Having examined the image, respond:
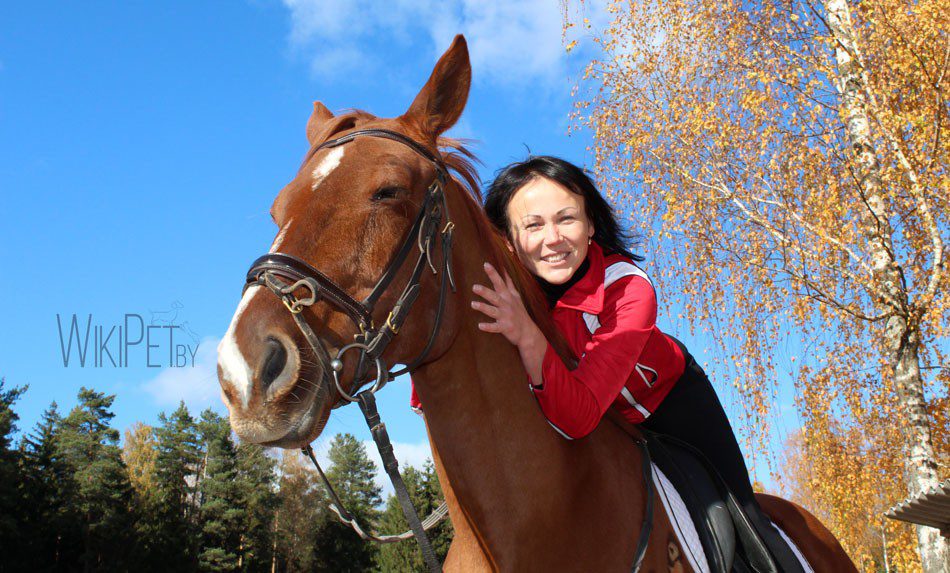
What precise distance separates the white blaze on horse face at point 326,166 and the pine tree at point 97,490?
1844 inches

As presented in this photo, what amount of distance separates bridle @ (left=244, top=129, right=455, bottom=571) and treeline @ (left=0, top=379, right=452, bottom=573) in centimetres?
2929

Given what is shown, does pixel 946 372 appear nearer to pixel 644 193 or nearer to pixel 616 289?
pixel 644 193

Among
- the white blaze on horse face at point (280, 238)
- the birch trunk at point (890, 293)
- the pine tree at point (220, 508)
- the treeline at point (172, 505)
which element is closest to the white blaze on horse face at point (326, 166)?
the white blaze on horse face at point (280, 238)

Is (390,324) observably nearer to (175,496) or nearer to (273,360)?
(273,360)

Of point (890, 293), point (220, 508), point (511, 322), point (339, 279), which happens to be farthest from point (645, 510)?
point (220, 508)

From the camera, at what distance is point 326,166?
2461 millimetres

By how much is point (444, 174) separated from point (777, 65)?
13.1 meters

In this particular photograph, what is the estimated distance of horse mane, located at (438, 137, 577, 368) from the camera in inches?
117

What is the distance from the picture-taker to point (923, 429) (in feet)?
36.2

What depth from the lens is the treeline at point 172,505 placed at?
38.5 meters

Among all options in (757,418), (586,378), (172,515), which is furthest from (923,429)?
(172,515)

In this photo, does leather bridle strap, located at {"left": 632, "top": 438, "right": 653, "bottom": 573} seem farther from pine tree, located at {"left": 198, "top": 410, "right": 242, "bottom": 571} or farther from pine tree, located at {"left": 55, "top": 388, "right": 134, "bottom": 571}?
pine tree, located at {"left": 198, "top": 410, "right": 242, "bottom": 571}

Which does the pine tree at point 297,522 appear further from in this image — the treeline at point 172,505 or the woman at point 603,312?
the woman at point 603,312

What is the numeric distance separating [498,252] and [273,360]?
51.2 inches
